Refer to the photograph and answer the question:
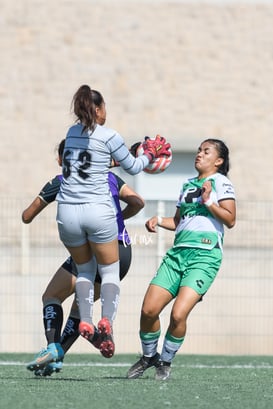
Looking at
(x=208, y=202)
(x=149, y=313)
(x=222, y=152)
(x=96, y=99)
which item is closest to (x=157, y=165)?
(x=208, y=202)

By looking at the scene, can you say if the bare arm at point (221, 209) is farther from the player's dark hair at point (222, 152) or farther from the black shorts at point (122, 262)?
the black shorts at point (122, 262)

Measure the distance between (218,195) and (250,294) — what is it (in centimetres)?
676

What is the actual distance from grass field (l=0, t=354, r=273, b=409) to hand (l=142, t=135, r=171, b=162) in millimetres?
1597

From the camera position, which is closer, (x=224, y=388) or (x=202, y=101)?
(x=224, y=388)

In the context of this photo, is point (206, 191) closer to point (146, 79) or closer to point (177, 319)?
point (177, 319)

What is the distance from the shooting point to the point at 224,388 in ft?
26.2

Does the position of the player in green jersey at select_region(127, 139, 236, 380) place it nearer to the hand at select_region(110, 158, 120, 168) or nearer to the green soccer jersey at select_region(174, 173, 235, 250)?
the green soccer jersey at select_region(174, 173, 235, 250)

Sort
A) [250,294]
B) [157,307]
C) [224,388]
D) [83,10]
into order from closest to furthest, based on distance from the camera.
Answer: [224,388]
[157,307]
[250,294]
[83,10]

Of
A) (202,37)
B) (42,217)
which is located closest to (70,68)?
(202,37)

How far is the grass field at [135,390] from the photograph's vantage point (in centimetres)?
697

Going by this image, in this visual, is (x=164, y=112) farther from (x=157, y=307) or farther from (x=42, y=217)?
(x=157, y=307)

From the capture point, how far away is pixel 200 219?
8656 mm

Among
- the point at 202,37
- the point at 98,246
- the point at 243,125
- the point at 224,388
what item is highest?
the point at 202,37

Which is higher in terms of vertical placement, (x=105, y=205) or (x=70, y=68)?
(x=70, y=68)
